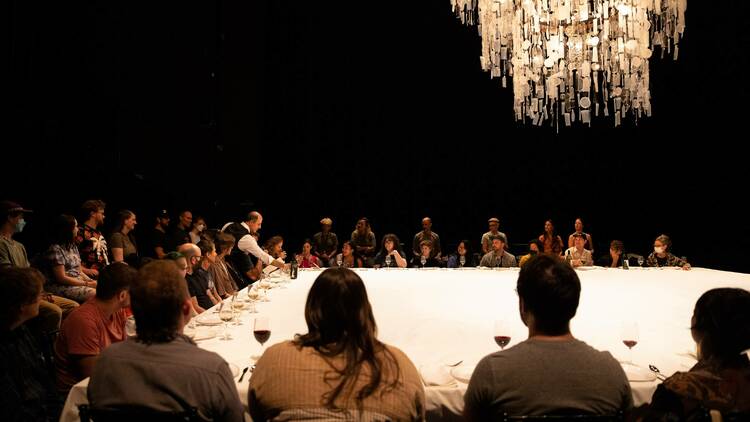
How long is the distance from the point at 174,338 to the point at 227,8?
27.8 feet

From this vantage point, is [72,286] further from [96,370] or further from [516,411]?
[516,411]

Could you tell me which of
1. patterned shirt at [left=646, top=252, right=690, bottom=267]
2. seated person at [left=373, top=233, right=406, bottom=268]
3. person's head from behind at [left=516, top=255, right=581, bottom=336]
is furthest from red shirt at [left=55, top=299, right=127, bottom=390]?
patterned shirt at [left=646, top=252, right=690, bottom=267]

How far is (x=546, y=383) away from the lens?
148 centimetres

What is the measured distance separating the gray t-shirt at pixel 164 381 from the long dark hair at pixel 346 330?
9.9 inches

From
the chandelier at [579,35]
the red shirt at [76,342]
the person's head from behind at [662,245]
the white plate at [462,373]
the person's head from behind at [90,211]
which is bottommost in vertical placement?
the person's head from behind at [662,245]

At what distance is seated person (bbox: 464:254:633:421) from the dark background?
6.69 meters

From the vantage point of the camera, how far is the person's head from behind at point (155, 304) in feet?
5.33

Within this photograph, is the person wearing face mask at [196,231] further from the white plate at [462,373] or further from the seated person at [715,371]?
the seated person at [715,371]

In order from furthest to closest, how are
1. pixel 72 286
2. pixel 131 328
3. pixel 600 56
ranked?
pixel 600 56
pixel 72 286
pixel 131 328

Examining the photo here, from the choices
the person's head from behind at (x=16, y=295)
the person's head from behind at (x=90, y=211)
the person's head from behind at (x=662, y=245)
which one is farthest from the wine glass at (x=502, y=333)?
the person's head from behind at (x=662, y=245)

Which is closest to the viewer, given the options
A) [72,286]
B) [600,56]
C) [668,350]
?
[668,350]

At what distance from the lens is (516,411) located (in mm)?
1479

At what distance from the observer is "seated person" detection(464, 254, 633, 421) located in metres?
1.48

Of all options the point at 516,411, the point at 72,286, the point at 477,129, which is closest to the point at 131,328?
the point at 516,411
